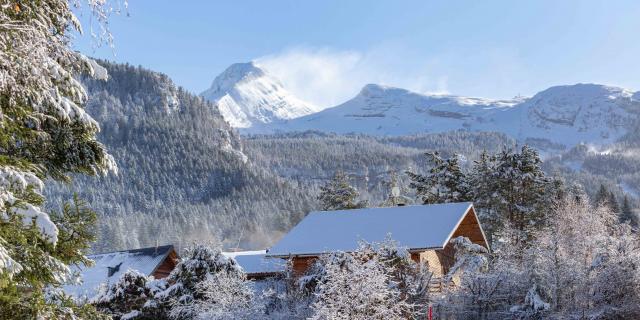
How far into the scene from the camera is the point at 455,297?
21125 millimetres

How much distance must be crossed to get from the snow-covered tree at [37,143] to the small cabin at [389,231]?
19.0m

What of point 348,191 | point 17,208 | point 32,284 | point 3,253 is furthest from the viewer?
point 348,191

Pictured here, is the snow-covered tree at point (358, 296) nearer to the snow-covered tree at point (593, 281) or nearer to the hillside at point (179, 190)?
the snow-covered tree at point (593, 281)

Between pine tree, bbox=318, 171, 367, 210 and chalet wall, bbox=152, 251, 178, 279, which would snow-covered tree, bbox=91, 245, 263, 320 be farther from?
pine tree, bbox=318, 171, 367, 210

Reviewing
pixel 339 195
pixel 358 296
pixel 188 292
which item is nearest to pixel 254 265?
pixel 339 195

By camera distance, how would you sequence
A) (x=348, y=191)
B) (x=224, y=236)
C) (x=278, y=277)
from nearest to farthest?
(x=278, y=277), (x=348, y=191), (x=224, y=236)

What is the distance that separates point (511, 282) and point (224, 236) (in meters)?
114

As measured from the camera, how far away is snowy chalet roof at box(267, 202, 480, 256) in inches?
1100

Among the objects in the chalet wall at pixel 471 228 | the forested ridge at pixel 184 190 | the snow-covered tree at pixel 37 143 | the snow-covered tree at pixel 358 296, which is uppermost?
the snow-covered tree at pixel 37 143

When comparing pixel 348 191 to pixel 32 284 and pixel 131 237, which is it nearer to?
pixel 32 284

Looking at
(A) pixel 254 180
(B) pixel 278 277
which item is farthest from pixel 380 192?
(B) pixel 278 277

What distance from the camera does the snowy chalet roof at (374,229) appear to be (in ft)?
91.7

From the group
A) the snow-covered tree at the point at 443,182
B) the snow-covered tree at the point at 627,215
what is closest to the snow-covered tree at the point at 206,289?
the snow-covered tree at the point at 443,182

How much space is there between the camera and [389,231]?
96.2 feet
